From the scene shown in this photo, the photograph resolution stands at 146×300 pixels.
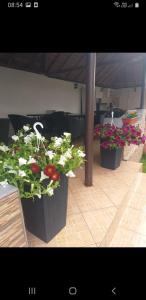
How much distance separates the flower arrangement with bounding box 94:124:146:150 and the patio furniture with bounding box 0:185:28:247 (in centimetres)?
162

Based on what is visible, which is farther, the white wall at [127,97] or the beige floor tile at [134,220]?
the white wall at [127,97]

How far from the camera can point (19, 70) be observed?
17.0ft

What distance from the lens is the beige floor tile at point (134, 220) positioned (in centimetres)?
142

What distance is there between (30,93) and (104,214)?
16.3 ft

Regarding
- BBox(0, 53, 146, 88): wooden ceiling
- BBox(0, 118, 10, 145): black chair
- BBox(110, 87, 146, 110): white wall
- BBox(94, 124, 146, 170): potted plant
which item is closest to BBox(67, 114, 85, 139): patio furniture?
BBox(0, 53, 146, 88): wooden ceiling

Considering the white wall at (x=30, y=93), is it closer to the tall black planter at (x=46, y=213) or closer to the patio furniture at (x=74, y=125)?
the patio furniture at (x=74, y=125)

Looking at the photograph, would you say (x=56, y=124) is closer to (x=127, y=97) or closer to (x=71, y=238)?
(x=71, y=238)

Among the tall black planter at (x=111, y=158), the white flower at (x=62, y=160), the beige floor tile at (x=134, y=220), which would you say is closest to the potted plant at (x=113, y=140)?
the tall black planter at (x=111, y=158)

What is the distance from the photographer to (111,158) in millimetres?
2395

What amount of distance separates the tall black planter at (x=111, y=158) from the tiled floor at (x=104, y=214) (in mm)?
157

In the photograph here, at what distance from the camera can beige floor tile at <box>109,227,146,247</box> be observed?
125 cm
